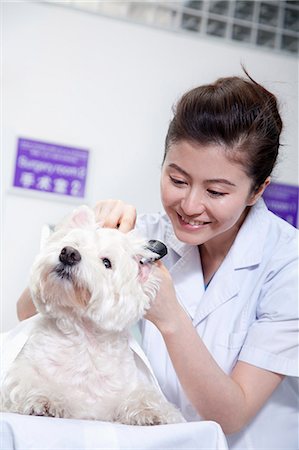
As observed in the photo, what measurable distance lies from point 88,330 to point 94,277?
0.46 feet

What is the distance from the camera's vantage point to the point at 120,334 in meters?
1.16

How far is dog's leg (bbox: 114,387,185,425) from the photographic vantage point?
101 centimetres

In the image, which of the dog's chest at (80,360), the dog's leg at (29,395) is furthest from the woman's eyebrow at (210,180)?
the dog's leg at (29,395)

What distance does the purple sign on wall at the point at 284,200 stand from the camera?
2.20m

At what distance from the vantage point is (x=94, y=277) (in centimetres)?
104

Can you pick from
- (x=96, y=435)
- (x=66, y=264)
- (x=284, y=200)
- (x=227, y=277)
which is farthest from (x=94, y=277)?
(x=284, y=200)

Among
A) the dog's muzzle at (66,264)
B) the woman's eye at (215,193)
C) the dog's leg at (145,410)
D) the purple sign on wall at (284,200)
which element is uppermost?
the purple sign on wall at (284,200)

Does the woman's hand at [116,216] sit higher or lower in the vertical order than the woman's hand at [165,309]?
higher

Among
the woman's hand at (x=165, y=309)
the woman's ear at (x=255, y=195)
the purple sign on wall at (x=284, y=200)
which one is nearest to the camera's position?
the woman's hand at (x=165, y=309)

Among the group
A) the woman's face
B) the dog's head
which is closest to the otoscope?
the dog's head

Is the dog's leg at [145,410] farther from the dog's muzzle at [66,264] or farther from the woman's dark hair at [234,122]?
the woman's dark hair at [234,122]

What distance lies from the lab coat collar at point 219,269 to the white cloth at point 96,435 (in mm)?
470

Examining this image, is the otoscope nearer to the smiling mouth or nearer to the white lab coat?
the smiling mouth

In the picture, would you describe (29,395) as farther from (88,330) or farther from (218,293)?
(218,293)
